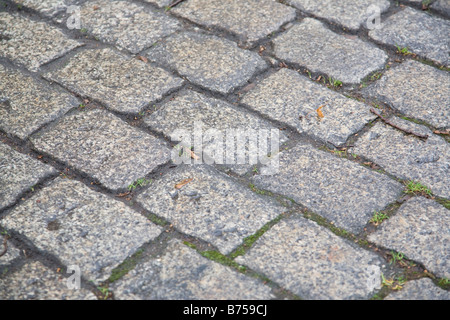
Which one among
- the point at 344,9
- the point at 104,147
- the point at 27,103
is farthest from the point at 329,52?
the point at 27,103

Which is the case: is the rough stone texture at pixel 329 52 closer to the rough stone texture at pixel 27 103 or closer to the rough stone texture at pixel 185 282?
the rough stone texture at pixel 27 103

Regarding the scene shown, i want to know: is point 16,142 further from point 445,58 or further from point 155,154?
point 445,58

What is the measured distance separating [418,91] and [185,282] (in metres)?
1.58

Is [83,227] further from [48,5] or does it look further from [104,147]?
[48,5]

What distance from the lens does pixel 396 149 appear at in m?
2.30

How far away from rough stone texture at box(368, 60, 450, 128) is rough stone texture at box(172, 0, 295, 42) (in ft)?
2.41

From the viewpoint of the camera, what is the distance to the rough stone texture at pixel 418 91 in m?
2.47

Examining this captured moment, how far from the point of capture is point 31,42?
2850 millimetres

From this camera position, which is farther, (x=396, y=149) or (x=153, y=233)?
(x=396, y=149)

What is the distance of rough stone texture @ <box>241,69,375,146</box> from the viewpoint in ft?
7.83

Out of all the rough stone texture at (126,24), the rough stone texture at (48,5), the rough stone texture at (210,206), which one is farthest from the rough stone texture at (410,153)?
the rough stone texture at (48,5)

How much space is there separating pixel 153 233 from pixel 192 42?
4.32 ft

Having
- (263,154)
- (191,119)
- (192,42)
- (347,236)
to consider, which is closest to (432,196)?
(347,236)

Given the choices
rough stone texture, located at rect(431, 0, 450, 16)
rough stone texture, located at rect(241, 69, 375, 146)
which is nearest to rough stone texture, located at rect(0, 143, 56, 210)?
rough stone texture, located at rect(241, 69, 375, 146)
